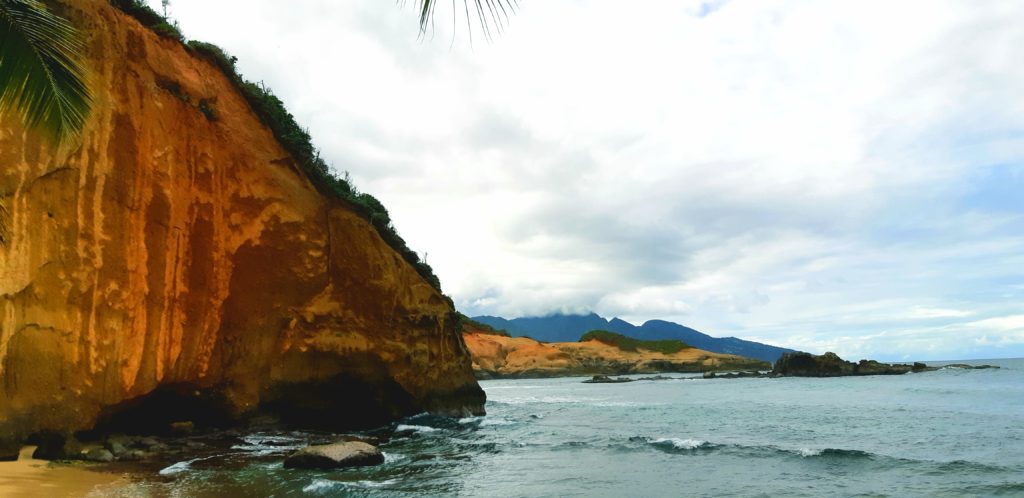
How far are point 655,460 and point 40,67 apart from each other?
606 inches

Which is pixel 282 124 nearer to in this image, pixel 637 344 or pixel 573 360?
pixel 573 360

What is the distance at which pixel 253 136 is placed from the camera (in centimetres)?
1836

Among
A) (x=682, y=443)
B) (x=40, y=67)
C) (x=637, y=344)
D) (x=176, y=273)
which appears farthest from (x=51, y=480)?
(x=637, y=344)

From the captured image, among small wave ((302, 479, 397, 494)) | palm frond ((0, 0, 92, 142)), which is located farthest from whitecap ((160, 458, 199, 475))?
palm frond ((0, 0, 92, 142))

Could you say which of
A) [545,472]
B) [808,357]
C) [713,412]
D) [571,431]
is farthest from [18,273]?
[808,357]

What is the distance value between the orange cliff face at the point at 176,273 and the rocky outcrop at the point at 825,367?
6934 centimetres

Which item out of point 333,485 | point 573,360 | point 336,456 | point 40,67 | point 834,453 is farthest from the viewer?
point 573,360

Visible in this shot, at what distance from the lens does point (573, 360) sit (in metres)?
118

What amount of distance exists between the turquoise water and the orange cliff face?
207cm

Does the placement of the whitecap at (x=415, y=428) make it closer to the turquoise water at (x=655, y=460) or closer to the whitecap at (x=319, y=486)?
the turquoise water at (x=655, y=460)

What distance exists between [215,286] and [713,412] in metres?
24.5

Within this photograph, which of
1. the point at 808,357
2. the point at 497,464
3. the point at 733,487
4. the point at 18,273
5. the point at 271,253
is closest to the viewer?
the point at 18,273

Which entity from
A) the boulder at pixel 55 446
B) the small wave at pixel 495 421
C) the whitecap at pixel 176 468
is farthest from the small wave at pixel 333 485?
the small wave at pixel 495 421

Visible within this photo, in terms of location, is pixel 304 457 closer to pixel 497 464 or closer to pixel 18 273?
pixel 497 464
